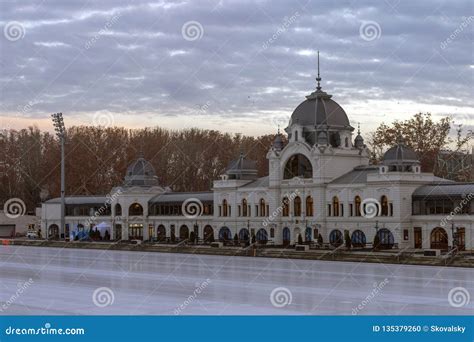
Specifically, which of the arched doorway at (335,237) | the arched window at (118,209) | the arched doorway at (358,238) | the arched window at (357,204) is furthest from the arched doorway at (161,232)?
the arched window at (357,204)

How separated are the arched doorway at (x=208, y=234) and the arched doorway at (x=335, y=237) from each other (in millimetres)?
15387

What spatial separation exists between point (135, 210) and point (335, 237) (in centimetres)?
3114

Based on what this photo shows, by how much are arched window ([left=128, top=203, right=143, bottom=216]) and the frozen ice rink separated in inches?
1753

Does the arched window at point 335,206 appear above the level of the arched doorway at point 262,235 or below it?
above

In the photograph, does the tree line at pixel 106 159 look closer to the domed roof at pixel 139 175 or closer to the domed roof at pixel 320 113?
the domed roof at pixel 139 175

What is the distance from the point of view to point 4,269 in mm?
50094

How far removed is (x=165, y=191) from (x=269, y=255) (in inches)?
1405

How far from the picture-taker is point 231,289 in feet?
115

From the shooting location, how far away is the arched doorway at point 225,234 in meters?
84.9

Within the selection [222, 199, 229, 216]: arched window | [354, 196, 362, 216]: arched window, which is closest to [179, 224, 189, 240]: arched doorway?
[222, 199, 229, 216]: arched window

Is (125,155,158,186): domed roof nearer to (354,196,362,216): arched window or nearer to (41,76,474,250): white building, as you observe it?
(41,76,474,250): white building

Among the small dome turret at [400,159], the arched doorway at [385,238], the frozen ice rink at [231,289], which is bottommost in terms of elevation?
the frozen ice rink at [231,289]

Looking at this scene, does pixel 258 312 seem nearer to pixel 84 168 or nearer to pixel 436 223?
pixel 436 223

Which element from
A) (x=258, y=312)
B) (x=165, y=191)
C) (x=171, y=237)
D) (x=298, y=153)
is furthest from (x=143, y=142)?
(x=258, y=312)
